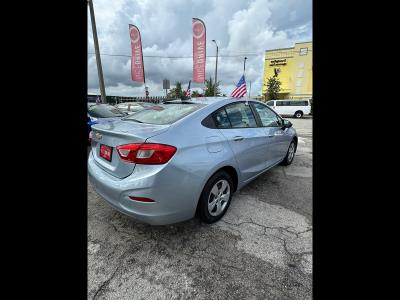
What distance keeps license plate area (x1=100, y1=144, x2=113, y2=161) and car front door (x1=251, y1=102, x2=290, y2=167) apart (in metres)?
2.25

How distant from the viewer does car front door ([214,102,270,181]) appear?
259 cm

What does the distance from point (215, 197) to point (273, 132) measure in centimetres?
170

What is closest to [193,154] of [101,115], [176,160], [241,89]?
[176,160]

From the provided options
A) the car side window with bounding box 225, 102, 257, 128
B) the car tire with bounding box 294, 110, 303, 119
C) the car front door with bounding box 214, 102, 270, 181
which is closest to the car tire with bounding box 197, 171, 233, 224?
the car front door with bounding box 214, 102, 270, 181

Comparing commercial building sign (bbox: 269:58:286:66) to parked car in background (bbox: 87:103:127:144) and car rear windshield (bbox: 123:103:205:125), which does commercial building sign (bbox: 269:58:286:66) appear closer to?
parked car in background (bbox: 87:103:127:144)

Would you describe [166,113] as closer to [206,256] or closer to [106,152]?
[106,152]

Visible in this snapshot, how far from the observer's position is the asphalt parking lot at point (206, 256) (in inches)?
66.1
